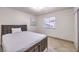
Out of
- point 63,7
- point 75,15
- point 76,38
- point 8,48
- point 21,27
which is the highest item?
point 63,7

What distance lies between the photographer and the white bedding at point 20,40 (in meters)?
1.16

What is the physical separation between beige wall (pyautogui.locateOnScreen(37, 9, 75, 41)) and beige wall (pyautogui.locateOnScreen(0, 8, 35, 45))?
22cm

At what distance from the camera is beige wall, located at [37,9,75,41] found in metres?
1.29

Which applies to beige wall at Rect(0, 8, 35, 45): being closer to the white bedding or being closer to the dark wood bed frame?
the dark wood bed frame

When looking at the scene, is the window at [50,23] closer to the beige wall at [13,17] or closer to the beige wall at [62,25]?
the beige wall at [62,25]

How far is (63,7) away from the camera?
125cm

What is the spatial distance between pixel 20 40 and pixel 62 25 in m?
0.73

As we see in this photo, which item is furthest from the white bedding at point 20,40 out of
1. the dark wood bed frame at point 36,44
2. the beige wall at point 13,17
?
the beige wall at point 13,17

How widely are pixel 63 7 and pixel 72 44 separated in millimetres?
589

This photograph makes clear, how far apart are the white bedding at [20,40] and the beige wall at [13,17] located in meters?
0.19

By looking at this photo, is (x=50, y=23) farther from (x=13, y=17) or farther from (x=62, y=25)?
(x=13, y=17)

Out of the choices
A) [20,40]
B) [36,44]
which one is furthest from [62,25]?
[20,40]
